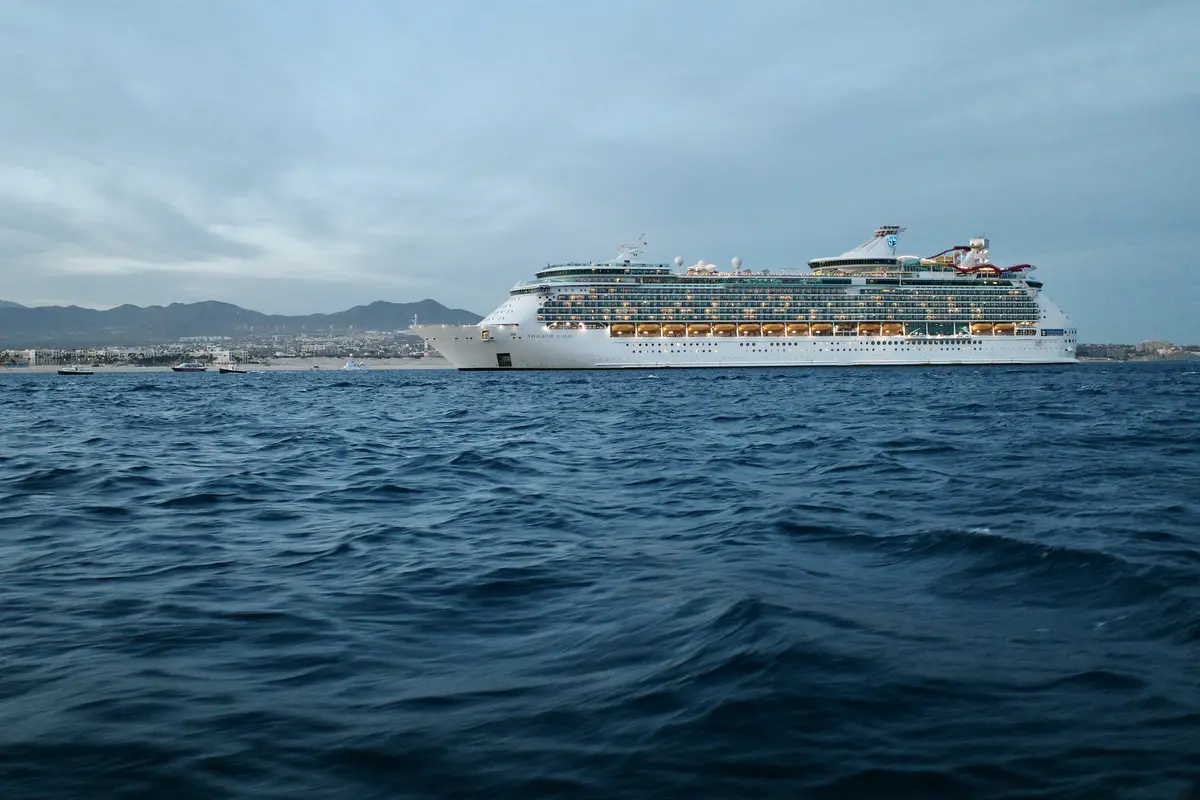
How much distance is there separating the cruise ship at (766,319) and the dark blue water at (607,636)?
78014 millimetres

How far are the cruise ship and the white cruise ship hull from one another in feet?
0.48

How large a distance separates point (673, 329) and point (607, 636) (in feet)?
304

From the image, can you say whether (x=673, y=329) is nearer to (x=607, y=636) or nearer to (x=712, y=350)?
(x=712, y=350)

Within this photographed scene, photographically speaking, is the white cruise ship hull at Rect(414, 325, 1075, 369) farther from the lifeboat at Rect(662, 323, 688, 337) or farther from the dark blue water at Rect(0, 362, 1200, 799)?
the dark blue water at Rect(0, 362, 1200, 799)

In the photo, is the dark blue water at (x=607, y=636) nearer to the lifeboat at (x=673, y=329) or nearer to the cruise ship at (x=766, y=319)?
the cruise ship at (x=766, y=319)

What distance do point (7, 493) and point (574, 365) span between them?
79960 millimetres

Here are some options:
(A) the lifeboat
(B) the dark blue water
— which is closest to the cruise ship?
(A) the lifeboat

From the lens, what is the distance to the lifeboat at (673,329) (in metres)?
97.3

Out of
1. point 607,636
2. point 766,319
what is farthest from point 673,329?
point 607,636

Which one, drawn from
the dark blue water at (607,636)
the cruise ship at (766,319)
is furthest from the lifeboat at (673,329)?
the dark blue water at (607,636)

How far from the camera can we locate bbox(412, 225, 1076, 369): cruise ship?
302ft

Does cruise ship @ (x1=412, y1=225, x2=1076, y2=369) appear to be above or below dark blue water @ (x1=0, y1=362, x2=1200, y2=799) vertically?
above

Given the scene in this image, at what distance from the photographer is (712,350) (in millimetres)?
97562

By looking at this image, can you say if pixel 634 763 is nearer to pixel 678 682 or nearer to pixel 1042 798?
pixel 678 682
